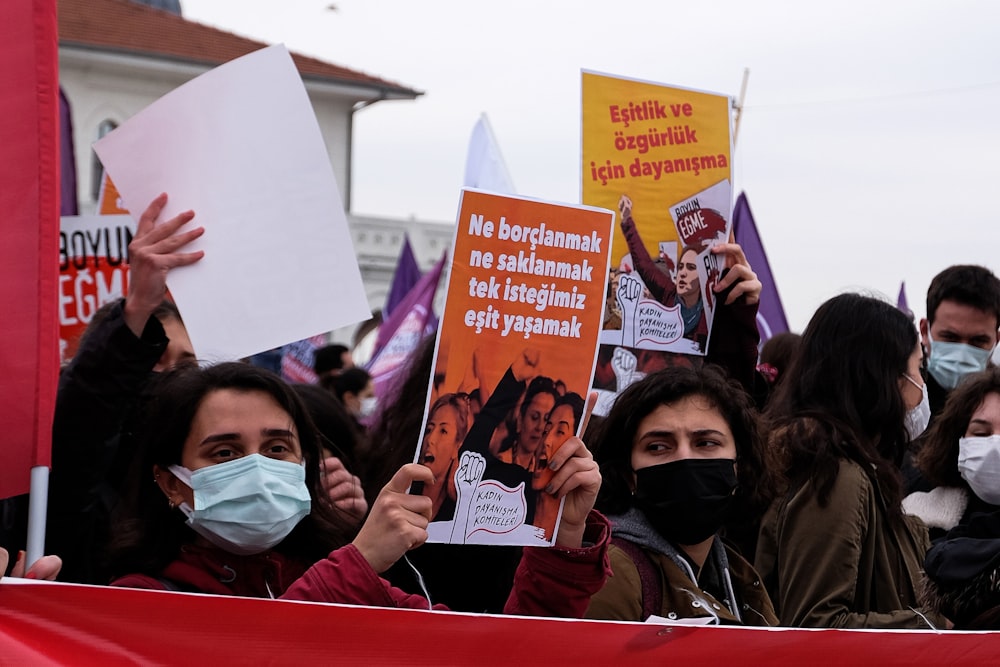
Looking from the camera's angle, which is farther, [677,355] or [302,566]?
[677,355]

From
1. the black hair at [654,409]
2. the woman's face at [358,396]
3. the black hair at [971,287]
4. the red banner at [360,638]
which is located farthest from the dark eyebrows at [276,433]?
the woman's face at [358,396]

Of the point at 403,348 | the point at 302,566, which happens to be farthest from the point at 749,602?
the point at 403,348

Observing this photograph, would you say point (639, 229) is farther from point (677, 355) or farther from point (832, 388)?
point (832, 388)

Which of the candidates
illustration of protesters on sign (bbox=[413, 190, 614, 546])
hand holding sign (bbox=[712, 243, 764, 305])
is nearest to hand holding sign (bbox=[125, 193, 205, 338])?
illustration of protesters on sign (bbox=[413, 190, 614, 546])

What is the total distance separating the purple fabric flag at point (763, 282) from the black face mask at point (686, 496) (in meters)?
4.10

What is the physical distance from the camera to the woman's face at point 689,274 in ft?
12.9

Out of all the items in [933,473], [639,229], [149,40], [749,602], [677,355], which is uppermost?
[149,40]

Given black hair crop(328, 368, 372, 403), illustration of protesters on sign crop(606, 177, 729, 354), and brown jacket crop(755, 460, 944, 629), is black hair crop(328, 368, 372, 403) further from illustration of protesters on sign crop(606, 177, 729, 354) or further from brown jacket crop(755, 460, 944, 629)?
brown jacket crop(755, 460, 944, 629)

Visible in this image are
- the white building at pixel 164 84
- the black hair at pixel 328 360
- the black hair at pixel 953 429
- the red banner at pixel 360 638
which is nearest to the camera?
the red banner at pixel 360 638

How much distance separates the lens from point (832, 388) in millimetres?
3990

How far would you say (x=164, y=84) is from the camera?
3716 cm

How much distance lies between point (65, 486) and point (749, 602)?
165 centimetres

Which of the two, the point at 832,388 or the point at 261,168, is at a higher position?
the point at 261,168

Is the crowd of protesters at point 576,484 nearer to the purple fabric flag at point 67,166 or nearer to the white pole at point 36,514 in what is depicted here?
the white pole at point 36,514
